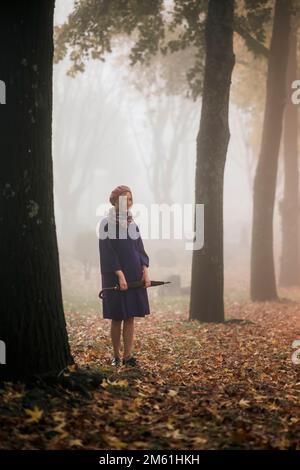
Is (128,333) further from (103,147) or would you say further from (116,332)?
(103,147)

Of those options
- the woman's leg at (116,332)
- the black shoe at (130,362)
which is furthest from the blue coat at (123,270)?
the black shoe at (130,362)

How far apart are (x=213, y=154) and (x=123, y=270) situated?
496 centimetres

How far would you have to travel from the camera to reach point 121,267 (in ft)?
23.5

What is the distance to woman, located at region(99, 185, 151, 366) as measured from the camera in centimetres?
706

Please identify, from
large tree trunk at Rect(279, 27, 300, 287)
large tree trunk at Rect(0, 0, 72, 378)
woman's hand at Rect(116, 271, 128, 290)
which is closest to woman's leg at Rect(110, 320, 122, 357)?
woman's hand at Rect(116, 271, 128, 290)

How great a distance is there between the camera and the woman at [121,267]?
7.06 m

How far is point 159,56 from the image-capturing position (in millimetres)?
29859

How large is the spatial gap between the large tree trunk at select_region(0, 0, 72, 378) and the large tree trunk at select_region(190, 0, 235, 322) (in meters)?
5.87

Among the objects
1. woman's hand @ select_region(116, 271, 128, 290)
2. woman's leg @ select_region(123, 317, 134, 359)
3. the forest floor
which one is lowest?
the forest floor

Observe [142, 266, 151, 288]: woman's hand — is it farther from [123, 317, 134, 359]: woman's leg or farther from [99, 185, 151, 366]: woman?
[123, 317, 134, 359]: woman's leg

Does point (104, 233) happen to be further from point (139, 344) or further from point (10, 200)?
point (139, 344)

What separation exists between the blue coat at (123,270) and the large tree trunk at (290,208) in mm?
13938

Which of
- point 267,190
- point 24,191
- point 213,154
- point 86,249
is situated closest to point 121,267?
point 24,191

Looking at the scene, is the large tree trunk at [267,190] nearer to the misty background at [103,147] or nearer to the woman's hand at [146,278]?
the misty background at [103,147]
